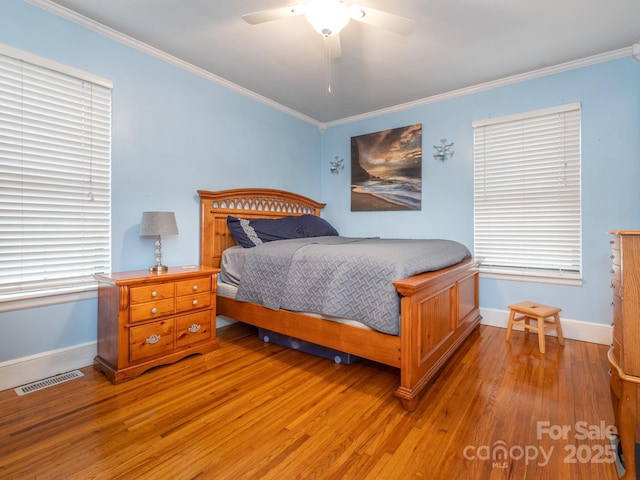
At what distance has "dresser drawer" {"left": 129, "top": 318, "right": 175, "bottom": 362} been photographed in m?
2.16

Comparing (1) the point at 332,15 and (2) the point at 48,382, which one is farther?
(2) the point at 48,382

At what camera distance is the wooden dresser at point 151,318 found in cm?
211

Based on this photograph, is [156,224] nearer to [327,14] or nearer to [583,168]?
[327,14]

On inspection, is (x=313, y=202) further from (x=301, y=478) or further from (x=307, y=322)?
(x=301, y=478)

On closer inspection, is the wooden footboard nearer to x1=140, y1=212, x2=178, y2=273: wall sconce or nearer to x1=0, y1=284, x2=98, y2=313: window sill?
x1=140, y1=212, x2=178, y2=273: wall sconce

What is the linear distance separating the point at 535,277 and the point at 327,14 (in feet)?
9.77

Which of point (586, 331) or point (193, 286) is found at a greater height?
point (193, 286)

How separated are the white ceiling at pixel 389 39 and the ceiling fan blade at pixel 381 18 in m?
0.36

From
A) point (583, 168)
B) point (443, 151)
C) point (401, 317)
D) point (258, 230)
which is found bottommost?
point (401, 317)

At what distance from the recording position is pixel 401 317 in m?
1.79

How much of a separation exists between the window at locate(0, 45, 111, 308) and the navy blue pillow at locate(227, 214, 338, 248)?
3.53 feet

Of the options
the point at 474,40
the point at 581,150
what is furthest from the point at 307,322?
the point at 581,150

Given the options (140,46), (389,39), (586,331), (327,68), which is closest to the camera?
(389,39)

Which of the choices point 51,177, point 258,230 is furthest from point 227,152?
point 51,177
